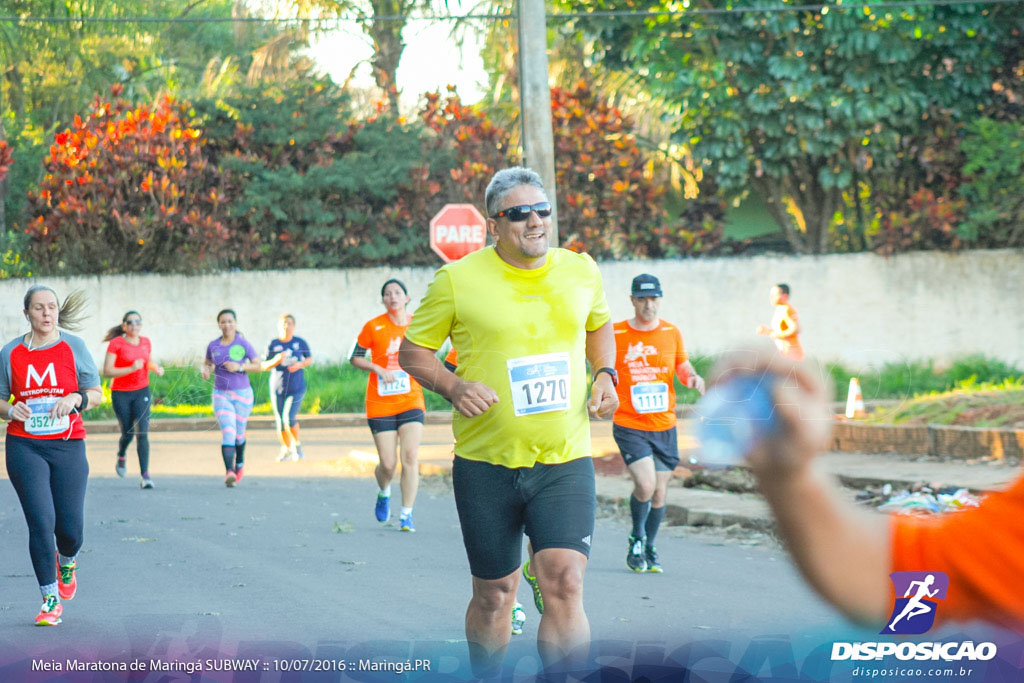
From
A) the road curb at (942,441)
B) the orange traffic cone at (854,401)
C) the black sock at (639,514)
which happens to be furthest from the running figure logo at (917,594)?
the road curb at (942,441)

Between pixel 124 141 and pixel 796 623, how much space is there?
17.9m

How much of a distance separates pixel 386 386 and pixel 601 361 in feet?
15.8

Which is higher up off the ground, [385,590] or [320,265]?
[320,265]

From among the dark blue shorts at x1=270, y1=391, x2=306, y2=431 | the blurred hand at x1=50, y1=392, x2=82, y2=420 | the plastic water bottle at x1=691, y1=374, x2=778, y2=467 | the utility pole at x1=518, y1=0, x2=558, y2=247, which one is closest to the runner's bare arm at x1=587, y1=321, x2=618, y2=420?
the blurred hand at x1=50, y1=392, x2=82, y2=420

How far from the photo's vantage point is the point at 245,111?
77.9 ft

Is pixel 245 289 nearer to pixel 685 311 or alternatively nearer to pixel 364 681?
pixel 685 311

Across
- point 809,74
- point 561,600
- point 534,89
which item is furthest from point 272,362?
point 809,74

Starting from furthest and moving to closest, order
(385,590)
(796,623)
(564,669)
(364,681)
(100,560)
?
(100,560)
(385,590)
(796,623)
(364,681)
(564,669)

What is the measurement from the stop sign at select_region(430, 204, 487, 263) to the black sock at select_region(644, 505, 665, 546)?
10129 mm

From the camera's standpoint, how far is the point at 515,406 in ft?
15.5

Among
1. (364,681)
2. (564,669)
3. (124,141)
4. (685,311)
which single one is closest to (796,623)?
(364,681)

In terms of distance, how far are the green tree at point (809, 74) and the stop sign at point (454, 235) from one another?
4.66 m

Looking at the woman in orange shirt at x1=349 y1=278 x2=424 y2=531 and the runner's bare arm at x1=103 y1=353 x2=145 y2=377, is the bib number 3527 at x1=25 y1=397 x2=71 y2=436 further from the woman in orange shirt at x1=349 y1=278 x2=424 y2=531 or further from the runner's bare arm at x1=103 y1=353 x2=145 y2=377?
the runner's bare arm at x1=103 y1=353 x2=145 y2=377

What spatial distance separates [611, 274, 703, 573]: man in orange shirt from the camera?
821 cm
